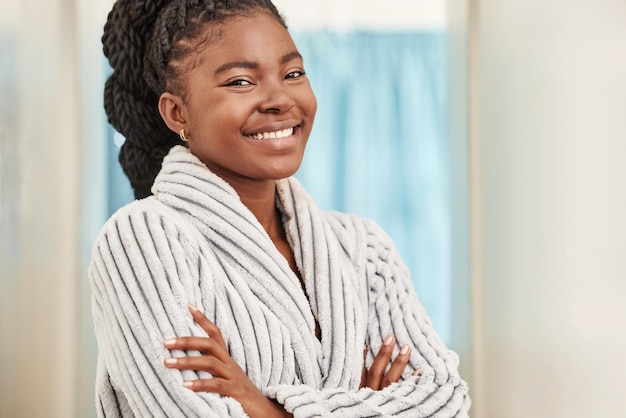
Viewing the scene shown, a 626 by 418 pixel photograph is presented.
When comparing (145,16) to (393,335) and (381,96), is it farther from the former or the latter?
(381,96)

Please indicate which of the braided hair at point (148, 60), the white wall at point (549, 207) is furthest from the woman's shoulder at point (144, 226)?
A: the white wall at point (549, 207)

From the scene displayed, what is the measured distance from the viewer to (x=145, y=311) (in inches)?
50.0

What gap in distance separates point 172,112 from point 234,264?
31 centimetres

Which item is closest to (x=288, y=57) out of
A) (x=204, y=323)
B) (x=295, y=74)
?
(x=295, y=74)

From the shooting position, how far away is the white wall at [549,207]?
2523 mm

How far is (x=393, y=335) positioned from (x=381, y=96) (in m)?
1.70

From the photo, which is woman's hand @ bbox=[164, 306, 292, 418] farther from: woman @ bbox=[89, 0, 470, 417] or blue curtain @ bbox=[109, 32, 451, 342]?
blue curtain @ bbox=[109, 32, 451, 342]

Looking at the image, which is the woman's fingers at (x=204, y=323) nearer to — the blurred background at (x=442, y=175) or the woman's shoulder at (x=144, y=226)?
the woman's shoulder at (x=144, y=226)

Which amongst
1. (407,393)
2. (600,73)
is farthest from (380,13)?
(407,393)

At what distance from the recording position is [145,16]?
152cm

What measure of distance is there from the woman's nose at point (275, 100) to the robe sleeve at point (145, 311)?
0.82 feet

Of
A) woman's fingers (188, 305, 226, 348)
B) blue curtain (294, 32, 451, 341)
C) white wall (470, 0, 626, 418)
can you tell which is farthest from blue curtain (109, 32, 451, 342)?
woman's fingers (188, 305, 226, 348)

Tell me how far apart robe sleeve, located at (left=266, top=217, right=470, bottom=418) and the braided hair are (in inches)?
17.6

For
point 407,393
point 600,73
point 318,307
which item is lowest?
point 407,393
